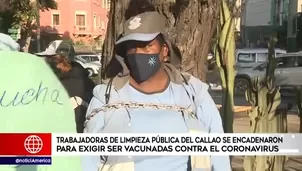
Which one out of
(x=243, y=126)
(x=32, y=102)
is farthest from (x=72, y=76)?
(x=243, y=126)

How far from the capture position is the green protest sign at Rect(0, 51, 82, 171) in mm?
2518

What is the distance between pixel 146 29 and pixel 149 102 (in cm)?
34

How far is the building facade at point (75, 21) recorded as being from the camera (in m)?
2.69

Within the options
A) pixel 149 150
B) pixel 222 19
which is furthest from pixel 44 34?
pixel 222 19

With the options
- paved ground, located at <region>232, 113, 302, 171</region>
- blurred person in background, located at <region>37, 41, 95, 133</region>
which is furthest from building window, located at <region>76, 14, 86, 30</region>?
paved ground, located at <region>232, 113, 302, 171</region>

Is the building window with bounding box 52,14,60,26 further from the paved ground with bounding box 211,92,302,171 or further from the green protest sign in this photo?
the paved ground with bounding box 211,92,302,171

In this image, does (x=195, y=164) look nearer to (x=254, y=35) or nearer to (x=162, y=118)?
(x=162, y=118)

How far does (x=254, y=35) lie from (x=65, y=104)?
41.2 inches

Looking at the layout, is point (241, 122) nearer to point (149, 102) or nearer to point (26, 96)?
point (149, 102)

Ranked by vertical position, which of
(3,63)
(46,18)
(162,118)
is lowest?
(162,118)

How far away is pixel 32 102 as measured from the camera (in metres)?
2.53

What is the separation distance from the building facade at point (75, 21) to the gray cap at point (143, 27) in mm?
250

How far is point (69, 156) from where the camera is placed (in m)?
2.56

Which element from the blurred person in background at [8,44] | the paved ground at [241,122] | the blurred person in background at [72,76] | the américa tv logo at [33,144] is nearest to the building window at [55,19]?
the blurred person in background at [72,76]
